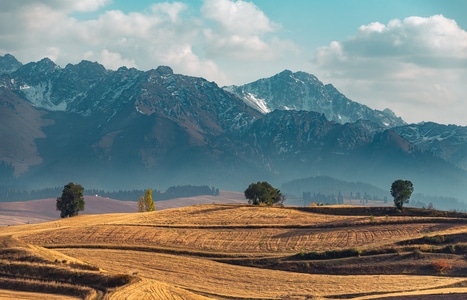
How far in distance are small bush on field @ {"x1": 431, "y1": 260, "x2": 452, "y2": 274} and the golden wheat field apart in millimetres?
358

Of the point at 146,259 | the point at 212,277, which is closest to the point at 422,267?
the point at 212,277

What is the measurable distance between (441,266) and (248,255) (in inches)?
1344

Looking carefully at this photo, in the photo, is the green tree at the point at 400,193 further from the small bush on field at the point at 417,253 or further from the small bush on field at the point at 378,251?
the small bush on field at the point at 417,253

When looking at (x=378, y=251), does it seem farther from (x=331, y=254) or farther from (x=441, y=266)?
(x=441, y=266)

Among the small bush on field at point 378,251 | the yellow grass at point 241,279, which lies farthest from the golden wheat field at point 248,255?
the small bush on field at point 378,251

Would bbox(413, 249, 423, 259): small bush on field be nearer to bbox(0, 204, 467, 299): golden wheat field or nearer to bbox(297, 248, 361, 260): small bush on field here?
bbox(0, 204, 467, 299): golden wheat field

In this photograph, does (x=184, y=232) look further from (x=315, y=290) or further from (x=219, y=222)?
(x=315, y=290)

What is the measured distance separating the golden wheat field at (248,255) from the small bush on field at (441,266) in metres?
0.36

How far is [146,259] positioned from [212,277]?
16122mm

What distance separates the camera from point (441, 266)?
4587 inches

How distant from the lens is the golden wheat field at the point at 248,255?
93562 millimetres

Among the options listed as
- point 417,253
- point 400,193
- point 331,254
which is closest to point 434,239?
point 417,253

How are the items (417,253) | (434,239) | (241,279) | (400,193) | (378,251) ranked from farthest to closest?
(400,193) < (434,239) < (378,251) < (417,253) < (241,279)

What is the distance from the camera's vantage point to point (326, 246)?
13750cm
